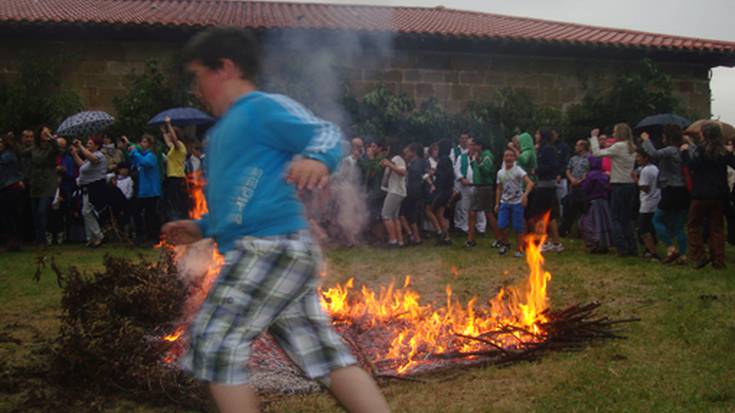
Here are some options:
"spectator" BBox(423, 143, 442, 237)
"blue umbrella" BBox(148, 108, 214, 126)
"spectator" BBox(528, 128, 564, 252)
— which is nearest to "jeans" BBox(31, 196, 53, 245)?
"blue umbrella" BBox(148, 108, 214, 126)

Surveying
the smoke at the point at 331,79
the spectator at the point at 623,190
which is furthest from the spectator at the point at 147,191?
the spectator at the point at 623,190

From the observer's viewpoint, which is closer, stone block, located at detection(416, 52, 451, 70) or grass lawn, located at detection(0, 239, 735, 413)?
grass lawn, located at detection(0, 239, 735, 413)

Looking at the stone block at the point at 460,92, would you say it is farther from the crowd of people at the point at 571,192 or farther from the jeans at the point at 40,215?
the jeans at the point at 40,215

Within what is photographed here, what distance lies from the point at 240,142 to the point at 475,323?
3535 mm

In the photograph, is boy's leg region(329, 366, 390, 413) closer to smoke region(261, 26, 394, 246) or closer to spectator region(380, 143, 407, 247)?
smoke region(261, 26, 394, 246)

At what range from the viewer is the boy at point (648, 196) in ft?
33.9

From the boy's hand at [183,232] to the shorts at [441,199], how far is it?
9.59 m

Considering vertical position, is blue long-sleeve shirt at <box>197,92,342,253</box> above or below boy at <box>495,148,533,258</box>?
above

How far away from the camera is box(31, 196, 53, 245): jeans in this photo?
12.4 metres

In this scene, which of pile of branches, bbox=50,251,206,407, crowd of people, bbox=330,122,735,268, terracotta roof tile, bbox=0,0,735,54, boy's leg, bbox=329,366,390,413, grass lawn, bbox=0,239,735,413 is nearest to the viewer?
boy's leg, bbox=329,366,390,413

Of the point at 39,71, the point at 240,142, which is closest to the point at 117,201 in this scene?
the point at 39,71

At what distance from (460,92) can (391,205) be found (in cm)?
672

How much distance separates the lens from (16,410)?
433 centimetres

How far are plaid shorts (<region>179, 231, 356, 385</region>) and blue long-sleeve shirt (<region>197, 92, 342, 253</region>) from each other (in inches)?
2.7
